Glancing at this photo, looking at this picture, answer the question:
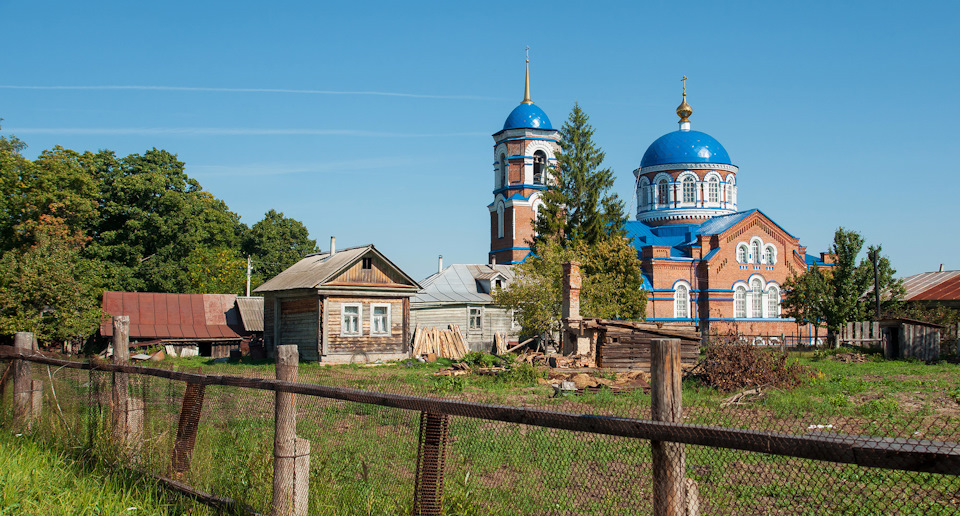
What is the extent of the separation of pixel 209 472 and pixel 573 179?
3999cm

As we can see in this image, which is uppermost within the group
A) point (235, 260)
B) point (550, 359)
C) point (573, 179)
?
point (573, 179)

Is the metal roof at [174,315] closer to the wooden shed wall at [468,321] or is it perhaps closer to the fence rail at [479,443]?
the wooden shed wall at [468,321]

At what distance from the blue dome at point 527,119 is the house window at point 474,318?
2064 centimetres

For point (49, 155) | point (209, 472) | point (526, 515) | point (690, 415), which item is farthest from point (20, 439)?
point (49, 155)

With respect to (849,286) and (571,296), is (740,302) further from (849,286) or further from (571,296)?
(571,296)

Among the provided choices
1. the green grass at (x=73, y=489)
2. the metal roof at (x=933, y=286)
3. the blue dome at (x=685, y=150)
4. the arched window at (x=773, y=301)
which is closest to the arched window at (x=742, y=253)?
the arched window at (x=773, y=301)

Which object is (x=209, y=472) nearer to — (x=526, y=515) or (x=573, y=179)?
(x=526, y=515)

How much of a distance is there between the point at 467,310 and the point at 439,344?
21.0ft

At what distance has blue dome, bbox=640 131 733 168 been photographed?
5356 centimetres

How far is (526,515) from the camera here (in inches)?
224

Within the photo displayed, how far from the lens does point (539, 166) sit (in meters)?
54.2

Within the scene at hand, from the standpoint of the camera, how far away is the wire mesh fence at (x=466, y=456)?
10.8 ft

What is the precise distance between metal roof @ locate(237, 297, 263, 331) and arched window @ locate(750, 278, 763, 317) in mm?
31075

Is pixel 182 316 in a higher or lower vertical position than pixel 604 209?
lower
